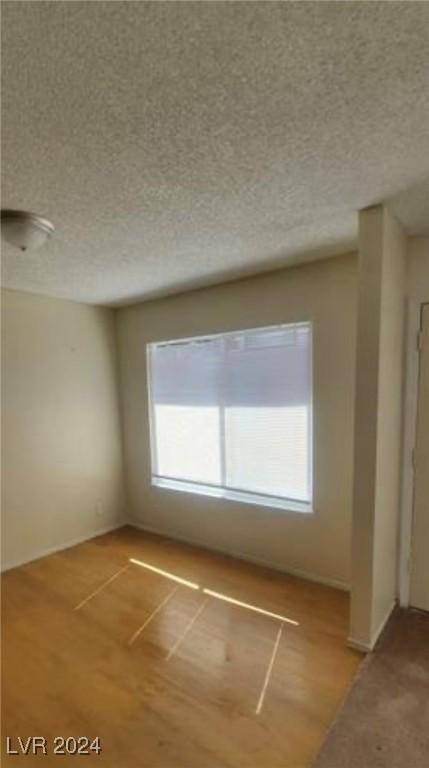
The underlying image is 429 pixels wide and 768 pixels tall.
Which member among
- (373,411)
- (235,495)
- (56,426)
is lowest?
(235,495)

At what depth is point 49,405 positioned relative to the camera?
3529mm

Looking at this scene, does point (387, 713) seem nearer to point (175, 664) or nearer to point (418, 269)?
point (175, 664)

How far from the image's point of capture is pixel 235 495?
10.8ft

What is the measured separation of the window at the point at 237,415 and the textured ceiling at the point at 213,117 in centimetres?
104

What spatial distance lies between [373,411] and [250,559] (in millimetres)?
1895

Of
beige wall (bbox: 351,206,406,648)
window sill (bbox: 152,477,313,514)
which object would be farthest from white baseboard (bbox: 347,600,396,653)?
window sill (bbox: 152,477,313,514)

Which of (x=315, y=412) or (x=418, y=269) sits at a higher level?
(x=418, y=269)

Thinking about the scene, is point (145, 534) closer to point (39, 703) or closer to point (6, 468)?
point (6, 468)

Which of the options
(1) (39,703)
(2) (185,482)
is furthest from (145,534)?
(1) (39,703)

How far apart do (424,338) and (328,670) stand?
198 centimetres

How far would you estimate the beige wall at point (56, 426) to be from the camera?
3252mm

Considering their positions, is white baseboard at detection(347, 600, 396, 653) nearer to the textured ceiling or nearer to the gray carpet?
the gray carpet

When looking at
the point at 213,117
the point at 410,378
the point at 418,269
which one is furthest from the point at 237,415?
the point at 213,117

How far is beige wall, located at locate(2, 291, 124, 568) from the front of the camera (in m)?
3.25
